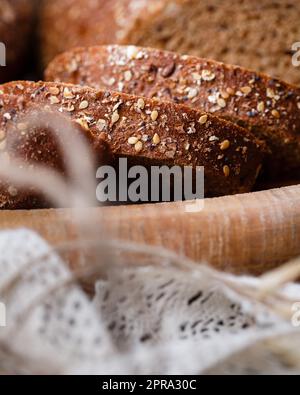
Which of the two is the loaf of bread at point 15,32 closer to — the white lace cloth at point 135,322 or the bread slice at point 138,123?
the bread slice at point 138,123

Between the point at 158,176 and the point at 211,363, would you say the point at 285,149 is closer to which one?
the point at 158,176

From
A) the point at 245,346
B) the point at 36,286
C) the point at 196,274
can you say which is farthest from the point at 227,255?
the point at 36,286

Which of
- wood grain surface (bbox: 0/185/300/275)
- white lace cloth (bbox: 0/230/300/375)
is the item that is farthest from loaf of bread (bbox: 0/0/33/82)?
white lace cloth (bbox: 0/230/300/375)

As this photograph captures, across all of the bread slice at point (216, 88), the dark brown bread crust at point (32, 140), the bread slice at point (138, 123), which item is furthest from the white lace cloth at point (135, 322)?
the bread slice at point (216, 88)

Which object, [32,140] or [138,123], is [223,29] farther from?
[32,140]

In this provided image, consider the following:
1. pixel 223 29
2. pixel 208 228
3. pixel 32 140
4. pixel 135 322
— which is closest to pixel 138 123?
pixel 32 140

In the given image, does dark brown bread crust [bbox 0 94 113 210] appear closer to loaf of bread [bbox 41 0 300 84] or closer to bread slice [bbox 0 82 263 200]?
bread slice [bbox 0 82 263 200]
